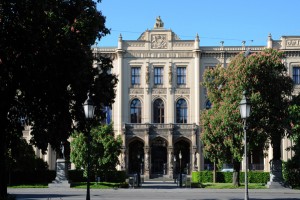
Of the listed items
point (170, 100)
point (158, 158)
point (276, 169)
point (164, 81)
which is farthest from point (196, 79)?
point (276, 169)

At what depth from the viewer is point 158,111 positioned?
223ft

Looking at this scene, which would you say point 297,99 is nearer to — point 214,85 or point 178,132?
point 214,85

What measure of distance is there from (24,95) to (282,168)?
2847 cm

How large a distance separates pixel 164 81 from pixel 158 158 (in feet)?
33.5

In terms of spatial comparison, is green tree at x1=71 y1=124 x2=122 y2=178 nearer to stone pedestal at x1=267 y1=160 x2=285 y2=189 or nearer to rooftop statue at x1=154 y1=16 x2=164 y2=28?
stone pedestal at x1=267 y1=160 x2=285 y2=189

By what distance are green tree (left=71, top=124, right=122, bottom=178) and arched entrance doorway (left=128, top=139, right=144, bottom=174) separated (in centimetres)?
1815

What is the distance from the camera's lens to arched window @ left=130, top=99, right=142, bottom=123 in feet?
222

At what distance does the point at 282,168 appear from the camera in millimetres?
44000

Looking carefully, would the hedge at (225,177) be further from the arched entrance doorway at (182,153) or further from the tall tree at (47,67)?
the tall tree at (47,67)

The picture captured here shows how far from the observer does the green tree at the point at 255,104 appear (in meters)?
40.4

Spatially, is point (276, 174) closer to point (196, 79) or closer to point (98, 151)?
point (98, 151)

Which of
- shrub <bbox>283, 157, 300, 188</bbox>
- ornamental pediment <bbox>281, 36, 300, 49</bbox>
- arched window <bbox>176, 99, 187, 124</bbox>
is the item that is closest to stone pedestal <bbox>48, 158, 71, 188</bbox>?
shrub <bbox>283, 157, 300, 188</bbox>

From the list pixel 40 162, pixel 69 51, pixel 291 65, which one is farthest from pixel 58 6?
pixel 291 65

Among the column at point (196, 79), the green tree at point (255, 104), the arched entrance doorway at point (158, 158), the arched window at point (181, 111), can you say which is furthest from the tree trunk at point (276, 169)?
the arched entrance doorway at point (158, 158)
